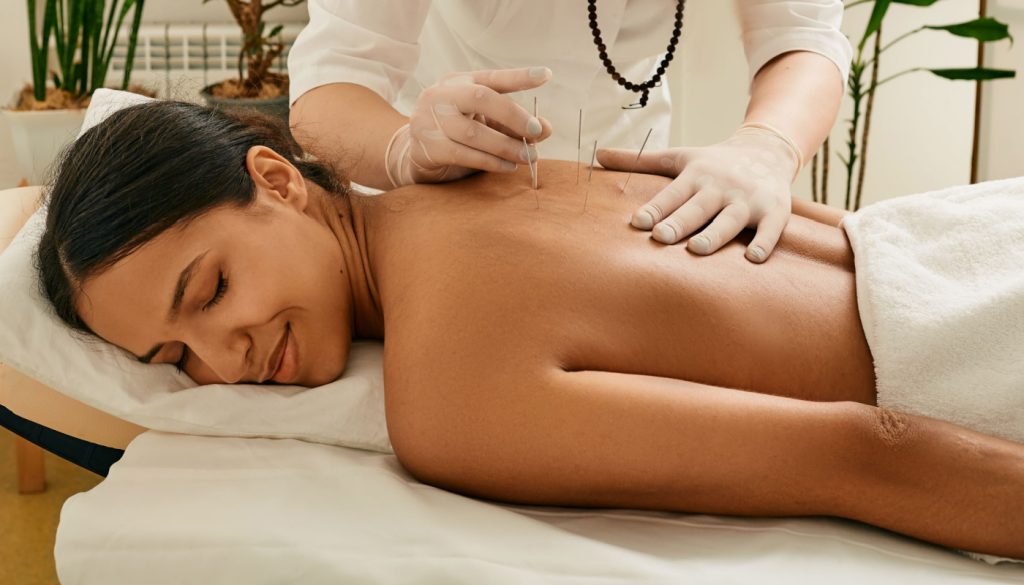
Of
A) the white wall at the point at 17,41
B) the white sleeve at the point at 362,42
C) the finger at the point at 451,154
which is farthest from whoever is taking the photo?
the white wall at the point at 17,41

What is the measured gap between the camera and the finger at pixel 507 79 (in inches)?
49.4

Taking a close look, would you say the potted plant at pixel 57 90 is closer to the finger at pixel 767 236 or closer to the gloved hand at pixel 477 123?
the gloved hand at pixel 477 123

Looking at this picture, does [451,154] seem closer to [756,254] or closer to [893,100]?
[756,254]

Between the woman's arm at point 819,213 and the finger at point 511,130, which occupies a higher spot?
the finger at point 511,130

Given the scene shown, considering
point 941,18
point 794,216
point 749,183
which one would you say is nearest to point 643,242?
point 749,183

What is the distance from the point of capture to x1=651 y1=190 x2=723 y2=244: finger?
126cm

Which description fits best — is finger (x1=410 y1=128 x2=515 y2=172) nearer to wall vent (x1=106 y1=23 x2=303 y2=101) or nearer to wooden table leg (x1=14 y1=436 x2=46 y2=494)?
wooden table leg (x1=14 y1=436 x2=46 y2=494)

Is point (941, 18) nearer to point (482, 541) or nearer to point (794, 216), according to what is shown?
point (794, 216)

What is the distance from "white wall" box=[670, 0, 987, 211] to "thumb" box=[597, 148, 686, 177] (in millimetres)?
2096

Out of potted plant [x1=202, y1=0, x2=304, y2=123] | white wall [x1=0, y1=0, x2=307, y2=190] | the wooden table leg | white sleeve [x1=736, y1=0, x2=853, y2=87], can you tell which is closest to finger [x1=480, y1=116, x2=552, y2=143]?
white sleeve [x1=736, y1=0, x2=853, y2=87]

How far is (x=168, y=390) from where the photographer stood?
1.36 meters

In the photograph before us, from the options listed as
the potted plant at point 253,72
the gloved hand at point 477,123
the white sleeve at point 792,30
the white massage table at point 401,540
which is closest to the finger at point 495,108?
the gloved hand at point 477,123

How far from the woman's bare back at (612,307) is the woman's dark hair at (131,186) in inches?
10.6

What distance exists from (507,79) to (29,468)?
1450 millimetres
